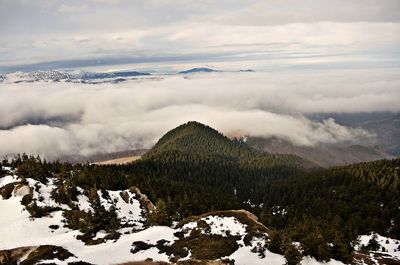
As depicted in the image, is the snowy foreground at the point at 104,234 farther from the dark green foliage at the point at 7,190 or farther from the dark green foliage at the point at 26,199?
the dark green foliage at the point at 7,190

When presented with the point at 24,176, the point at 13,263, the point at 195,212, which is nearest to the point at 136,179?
the point at 195,212

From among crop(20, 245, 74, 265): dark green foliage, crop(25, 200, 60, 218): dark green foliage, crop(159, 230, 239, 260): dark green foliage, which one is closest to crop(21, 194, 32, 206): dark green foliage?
crop(25, 200, 60, 218): dark green foliage

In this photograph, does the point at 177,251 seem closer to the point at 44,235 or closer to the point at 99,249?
the point at 99,249

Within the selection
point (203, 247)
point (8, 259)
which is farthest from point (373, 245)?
point (8, 259)

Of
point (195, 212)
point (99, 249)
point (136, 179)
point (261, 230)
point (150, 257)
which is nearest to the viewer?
point (150, 257)

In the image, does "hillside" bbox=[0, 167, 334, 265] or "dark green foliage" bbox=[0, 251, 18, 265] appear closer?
"dark green foliage" bbox=[0, 251, 18, 265]

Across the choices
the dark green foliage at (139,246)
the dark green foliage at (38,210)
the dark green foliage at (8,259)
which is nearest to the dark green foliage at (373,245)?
the dark green foliage at (139,246)

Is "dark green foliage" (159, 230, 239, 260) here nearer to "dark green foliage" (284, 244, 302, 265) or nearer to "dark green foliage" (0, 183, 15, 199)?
"dark green foliage" (284, 244, 302, 265)

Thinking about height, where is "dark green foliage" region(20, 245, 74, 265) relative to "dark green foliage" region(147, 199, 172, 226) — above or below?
above
